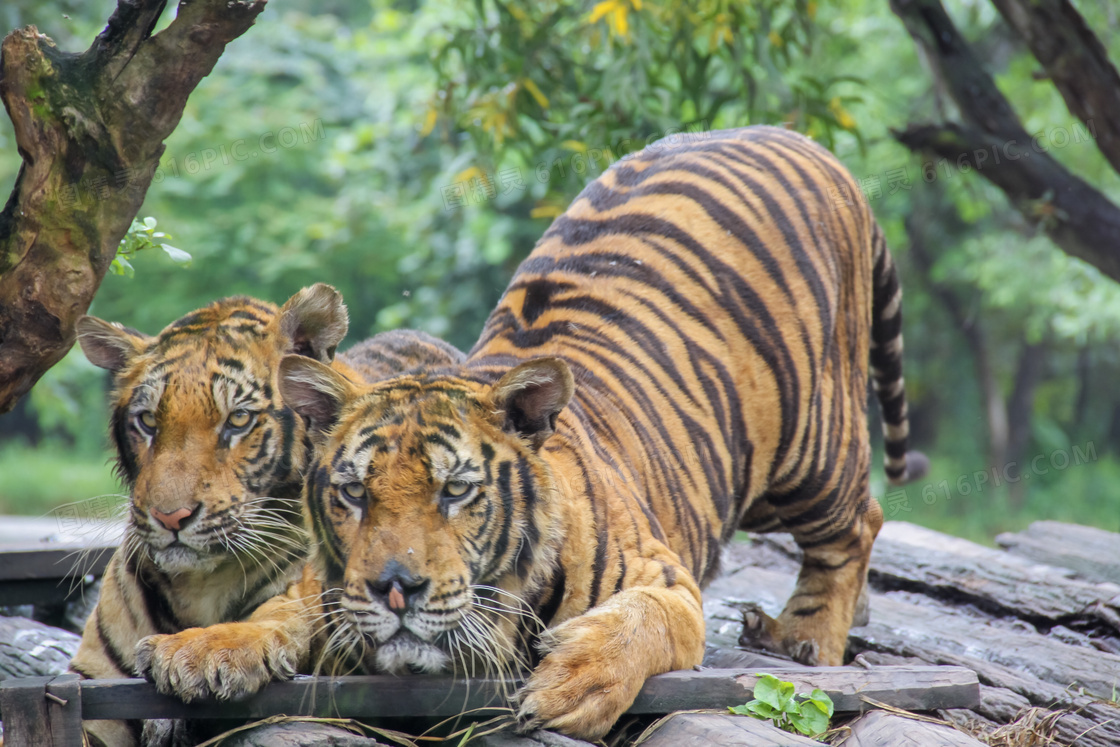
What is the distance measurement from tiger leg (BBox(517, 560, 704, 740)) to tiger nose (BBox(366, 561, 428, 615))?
34 cm

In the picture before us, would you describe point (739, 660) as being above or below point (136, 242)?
below

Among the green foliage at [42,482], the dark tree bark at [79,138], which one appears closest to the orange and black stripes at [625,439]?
the dark tree bark at [79,138]

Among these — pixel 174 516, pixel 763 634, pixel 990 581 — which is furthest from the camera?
pixel 990 581

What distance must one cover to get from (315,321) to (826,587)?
7.02ft

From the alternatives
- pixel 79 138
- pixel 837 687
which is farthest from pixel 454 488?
pixel 79 138

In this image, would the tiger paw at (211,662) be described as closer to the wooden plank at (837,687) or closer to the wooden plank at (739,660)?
the wooden plank at (837,687)

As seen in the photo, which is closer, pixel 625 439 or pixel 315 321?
pixel 315 321

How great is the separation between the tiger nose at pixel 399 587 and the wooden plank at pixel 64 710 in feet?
2.55

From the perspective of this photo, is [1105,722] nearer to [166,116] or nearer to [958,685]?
[958,685]

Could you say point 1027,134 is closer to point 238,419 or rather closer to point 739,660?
point 739,660

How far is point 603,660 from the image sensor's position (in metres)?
2.38

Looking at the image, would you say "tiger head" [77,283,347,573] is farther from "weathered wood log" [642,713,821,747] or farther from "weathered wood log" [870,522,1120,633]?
"weathered wood log" [870,522,1120,633]

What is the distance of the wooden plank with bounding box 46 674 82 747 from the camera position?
239cm

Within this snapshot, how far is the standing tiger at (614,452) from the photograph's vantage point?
2369 mm
